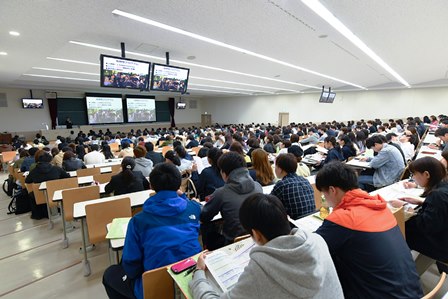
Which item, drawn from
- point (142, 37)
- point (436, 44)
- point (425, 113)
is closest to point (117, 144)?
point (142, 37)

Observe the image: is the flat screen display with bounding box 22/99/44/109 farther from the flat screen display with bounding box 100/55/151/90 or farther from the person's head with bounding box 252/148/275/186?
the person's head with bounding box 252/148/275/186

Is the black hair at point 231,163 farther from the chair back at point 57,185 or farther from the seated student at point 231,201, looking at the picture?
the chair back at point 57,185

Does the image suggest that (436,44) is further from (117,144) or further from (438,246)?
(117,144)

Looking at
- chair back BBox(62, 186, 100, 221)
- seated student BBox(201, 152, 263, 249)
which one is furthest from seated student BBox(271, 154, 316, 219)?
chair back BBox(62, 186, 100, 221)

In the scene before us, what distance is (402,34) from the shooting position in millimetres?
4629

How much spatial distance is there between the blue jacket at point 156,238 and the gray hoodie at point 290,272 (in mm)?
741

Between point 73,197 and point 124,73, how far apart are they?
2.52 metres

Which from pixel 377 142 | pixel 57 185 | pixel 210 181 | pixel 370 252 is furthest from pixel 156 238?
pixel 377 142

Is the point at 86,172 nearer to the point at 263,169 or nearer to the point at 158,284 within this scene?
the point at 263,169

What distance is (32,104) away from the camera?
13664mm

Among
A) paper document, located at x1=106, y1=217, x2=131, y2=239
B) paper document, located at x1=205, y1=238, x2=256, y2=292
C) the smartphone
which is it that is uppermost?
paper document, located at x1=205, y1=238, x2=256, y2=292

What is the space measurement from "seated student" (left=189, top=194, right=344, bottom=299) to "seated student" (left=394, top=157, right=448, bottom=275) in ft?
4.89

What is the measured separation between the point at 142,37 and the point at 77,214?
3361mm

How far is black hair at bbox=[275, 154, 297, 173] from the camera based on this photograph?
2.37 metres
